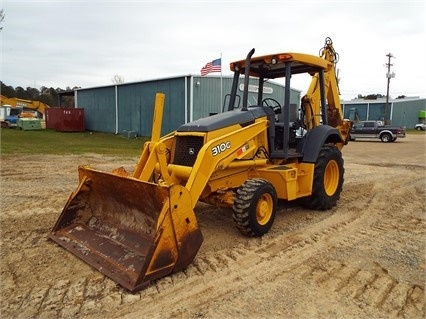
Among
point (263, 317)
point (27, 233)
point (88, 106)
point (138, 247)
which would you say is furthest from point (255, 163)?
point (88, 106)

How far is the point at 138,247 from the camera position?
4.02m

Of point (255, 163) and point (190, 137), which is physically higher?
point (190, 137)

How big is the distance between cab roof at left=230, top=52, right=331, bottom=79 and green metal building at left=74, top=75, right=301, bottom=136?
8.95 m

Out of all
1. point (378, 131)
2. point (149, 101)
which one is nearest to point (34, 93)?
point (149, 101)

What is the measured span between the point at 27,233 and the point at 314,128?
184 inches

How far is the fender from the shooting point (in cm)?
595

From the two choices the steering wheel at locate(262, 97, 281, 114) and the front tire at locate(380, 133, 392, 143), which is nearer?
the steering wheel at locate(262, 97, 281, 114)

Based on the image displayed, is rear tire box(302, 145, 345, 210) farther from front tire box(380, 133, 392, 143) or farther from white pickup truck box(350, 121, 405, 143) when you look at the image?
front tire box(380, 133, 392, 143)

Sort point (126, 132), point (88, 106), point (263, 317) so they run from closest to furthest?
point (263, 317), point (126, 132), point (88, 106)

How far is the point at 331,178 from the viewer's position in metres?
6.59

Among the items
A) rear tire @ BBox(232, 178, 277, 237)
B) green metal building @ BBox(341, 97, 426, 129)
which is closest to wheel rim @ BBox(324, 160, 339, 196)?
rear tire @ BBox(232, 178, 277, 237)

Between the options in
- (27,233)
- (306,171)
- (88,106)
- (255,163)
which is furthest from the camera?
(88,106)

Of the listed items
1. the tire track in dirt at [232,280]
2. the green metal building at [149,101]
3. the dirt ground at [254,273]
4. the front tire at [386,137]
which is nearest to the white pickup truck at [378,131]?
the front tire at [386,137]

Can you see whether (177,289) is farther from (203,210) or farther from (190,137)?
(203,210)
